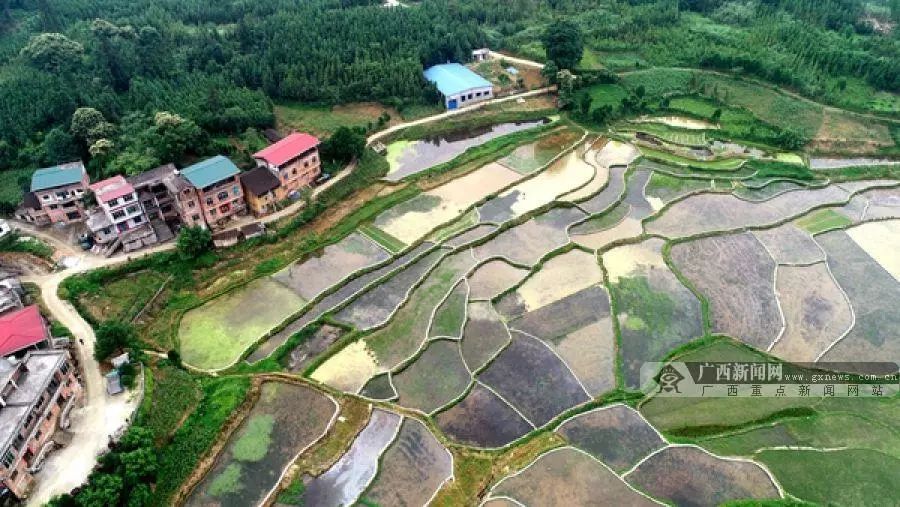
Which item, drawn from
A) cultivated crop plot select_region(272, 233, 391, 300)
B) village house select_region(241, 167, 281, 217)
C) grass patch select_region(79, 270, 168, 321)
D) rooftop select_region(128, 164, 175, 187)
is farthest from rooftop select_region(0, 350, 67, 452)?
village house select_region(241, 167, 281, 217)

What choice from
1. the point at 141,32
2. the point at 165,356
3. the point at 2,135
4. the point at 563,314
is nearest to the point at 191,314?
the point at 165,356

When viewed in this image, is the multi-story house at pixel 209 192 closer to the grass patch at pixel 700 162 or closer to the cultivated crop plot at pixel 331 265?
the cultivated crop plot at pixel 331 265

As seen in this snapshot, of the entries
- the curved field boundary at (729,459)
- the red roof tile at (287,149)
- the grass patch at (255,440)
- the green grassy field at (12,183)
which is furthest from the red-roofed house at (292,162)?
the curved field boundary at (729,459)

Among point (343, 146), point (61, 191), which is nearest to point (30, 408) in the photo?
point (61, 191)

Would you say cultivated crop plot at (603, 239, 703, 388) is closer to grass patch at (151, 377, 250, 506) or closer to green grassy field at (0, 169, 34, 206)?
grass patch at (151, 377, 250, 506)

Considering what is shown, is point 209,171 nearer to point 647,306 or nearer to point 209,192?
point 209,192

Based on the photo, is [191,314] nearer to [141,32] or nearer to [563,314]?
[563,314]
